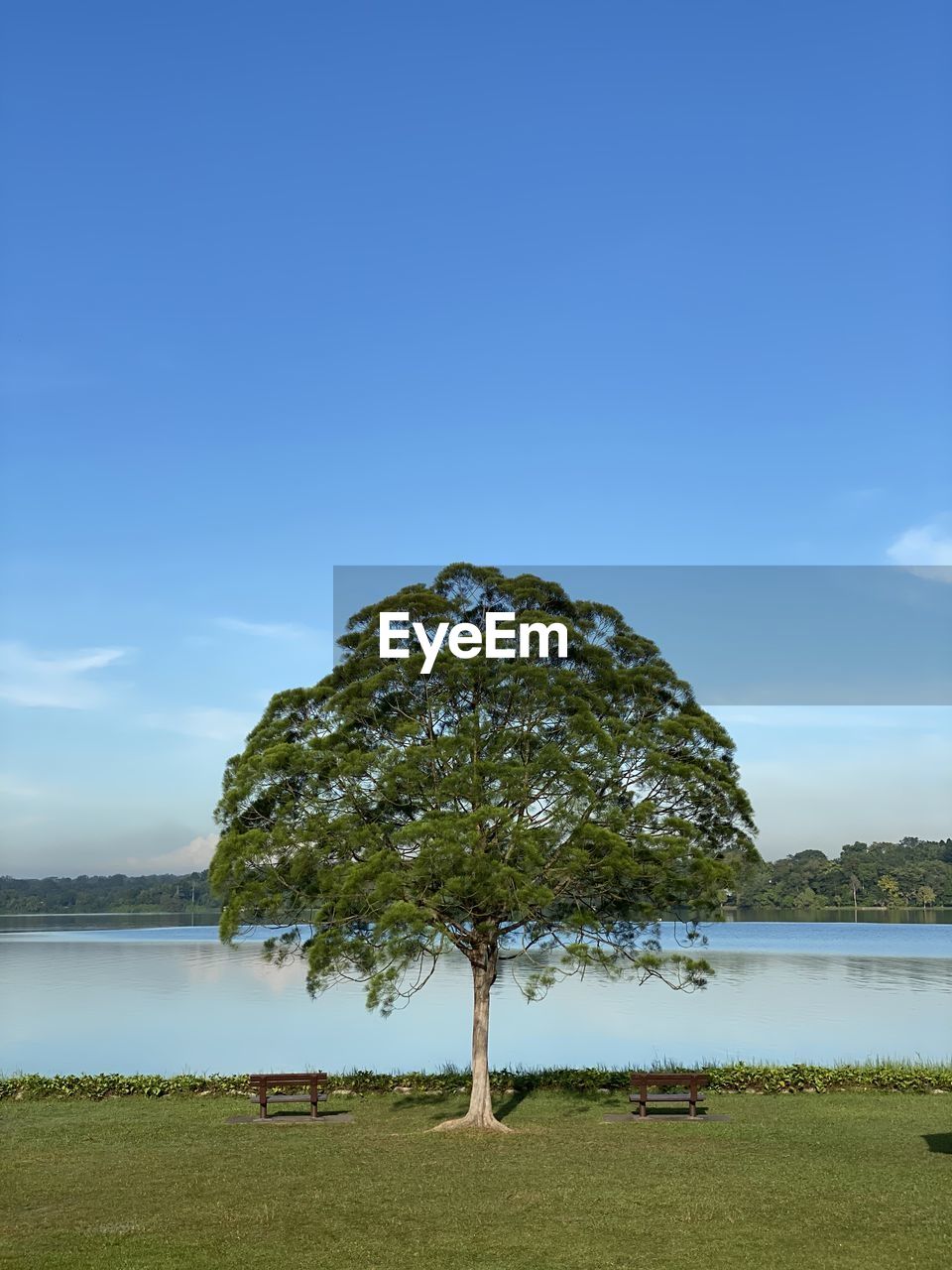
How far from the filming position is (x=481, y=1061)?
21.0 meters

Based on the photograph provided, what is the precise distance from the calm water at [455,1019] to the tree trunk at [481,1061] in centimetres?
1252

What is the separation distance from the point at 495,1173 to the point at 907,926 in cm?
11950

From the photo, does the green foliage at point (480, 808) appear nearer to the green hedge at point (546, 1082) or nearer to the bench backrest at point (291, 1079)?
the bench backrest at point (291, 1079)

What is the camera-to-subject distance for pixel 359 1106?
23.1 meters

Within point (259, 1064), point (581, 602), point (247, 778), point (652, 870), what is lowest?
point (259, 1064)

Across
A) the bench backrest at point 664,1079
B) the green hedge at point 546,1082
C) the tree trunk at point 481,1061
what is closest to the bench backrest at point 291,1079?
the tree trunk at point 481,1061

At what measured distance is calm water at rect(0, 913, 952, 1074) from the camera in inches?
1425

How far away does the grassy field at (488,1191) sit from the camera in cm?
1205

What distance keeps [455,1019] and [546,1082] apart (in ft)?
71.0

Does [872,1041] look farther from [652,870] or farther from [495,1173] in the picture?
[495,1173]

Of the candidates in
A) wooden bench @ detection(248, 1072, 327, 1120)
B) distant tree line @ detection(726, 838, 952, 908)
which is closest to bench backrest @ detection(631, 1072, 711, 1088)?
wooden bench @ detection(248, 1072, 327, 1120)

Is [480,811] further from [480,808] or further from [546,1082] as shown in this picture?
[546,1082]

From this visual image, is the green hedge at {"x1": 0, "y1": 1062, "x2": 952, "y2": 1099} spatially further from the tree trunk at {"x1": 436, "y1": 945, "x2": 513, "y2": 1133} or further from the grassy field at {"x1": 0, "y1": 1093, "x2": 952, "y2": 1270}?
the tree trunk at {"x1": 436, "y1": 945, "x2": 513, "y2": 1133}

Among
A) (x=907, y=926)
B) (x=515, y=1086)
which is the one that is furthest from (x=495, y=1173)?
(x=907, y=926)
